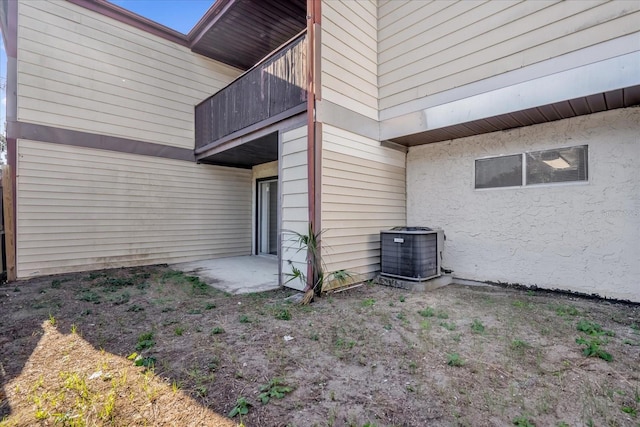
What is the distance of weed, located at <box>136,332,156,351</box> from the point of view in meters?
2.59

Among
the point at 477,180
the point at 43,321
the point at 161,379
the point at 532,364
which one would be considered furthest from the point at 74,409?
the point at 477,180

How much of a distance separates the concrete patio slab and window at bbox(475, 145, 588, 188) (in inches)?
157

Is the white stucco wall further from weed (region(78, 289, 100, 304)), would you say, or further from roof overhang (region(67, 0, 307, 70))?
weed (region(78, 289, 100, 304))

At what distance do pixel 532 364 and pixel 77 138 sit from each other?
7.64 metres

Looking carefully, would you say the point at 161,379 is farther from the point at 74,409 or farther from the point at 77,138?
the point at 77,138

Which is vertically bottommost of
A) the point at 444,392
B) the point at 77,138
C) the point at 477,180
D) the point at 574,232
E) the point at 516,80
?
the point at 444,392

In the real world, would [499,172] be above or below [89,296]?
above

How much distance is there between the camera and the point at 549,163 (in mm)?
4301

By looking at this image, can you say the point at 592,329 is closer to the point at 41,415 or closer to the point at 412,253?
the point at 412,253

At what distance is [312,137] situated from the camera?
4.13 m

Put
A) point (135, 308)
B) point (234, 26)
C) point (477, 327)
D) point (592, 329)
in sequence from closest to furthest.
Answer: point (592, 329), point (477, 327), point (135, 308), point (234, 26)

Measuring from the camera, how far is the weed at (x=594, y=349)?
2.33 metres

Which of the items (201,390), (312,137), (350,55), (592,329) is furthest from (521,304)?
(350,55)

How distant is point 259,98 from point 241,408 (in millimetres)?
4793
